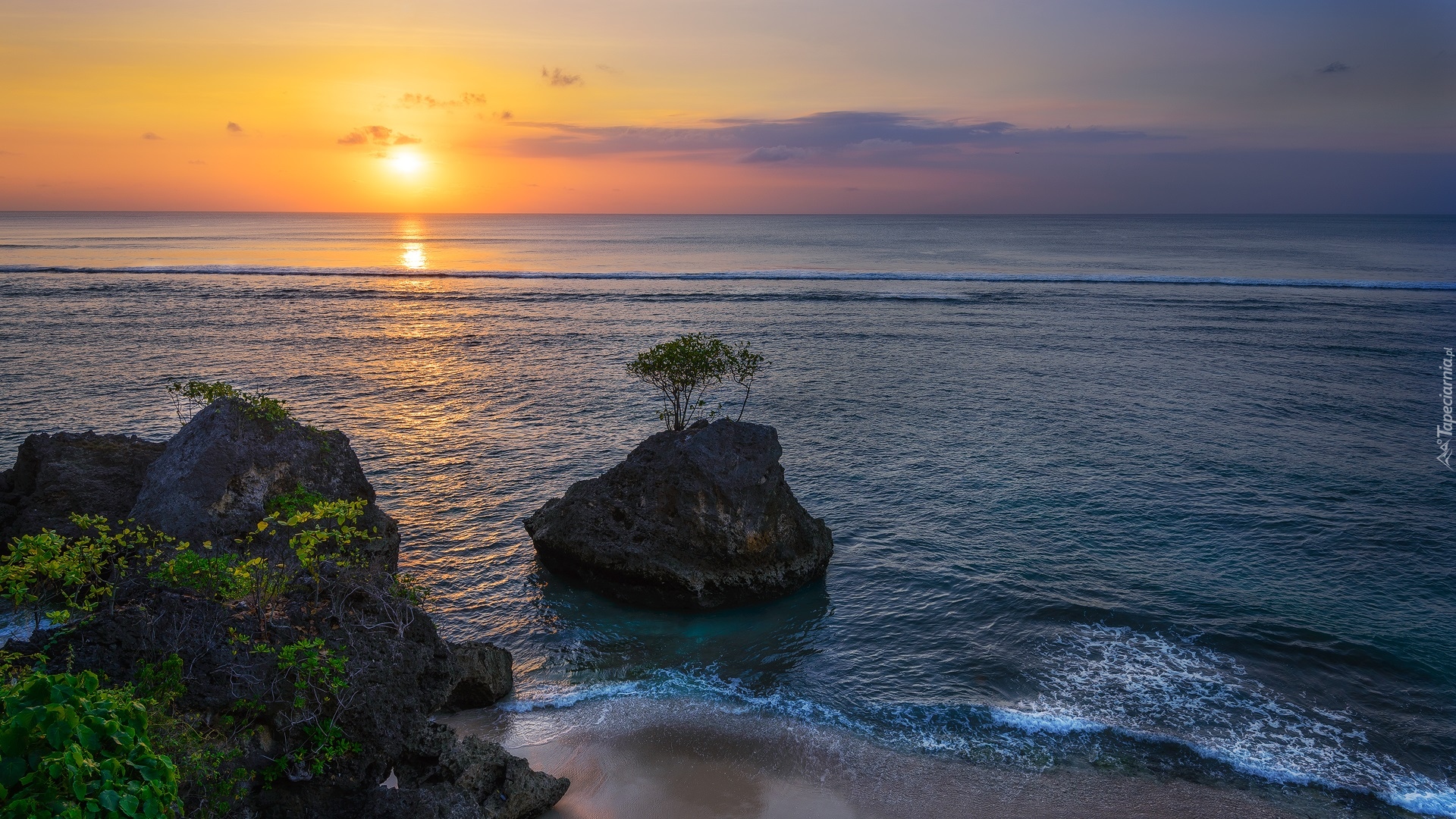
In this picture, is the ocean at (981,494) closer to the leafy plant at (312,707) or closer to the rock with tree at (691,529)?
the rock with tree at (691,529)

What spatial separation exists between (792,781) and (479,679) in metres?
7.10

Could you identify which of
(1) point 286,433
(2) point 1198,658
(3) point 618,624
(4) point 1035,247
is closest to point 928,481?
(2) point 1198,658

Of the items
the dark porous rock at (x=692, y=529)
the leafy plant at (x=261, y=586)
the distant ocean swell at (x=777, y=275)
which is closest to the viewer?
the leafy plant at (x=261, y=586)

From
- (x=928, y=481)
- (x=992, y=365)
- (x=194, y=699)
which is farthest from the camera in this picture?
(x=992, y=365)

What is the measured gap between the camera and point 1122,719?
59.8ft

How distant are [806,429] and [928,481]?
8.25m

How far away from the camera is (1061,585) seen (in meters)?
24.1

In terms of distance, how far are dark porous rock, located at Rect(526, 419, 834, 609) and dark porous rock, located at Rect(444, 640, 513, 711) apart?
514 centimetres

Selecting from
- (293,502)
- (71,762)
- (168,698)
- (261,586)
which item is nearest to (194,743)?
(168,698)

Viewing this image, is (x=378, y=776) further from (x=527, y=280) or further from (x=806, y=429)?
(x=527, y=280)

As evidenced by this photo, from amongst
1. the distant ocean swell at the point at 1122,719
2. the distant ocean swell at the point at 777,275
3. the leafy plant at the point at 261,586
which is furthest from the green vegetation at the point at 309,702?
the distant ocean swell at the point at 777,275

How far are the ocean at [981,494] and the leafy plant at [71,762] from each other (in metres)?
11.8

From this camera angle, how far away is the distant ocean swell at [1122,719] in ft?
55.2

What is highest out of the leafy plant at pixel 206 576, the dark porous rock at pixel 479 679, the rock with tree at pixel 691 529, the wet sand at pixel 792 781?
the leafy plant at pixel 206 576
